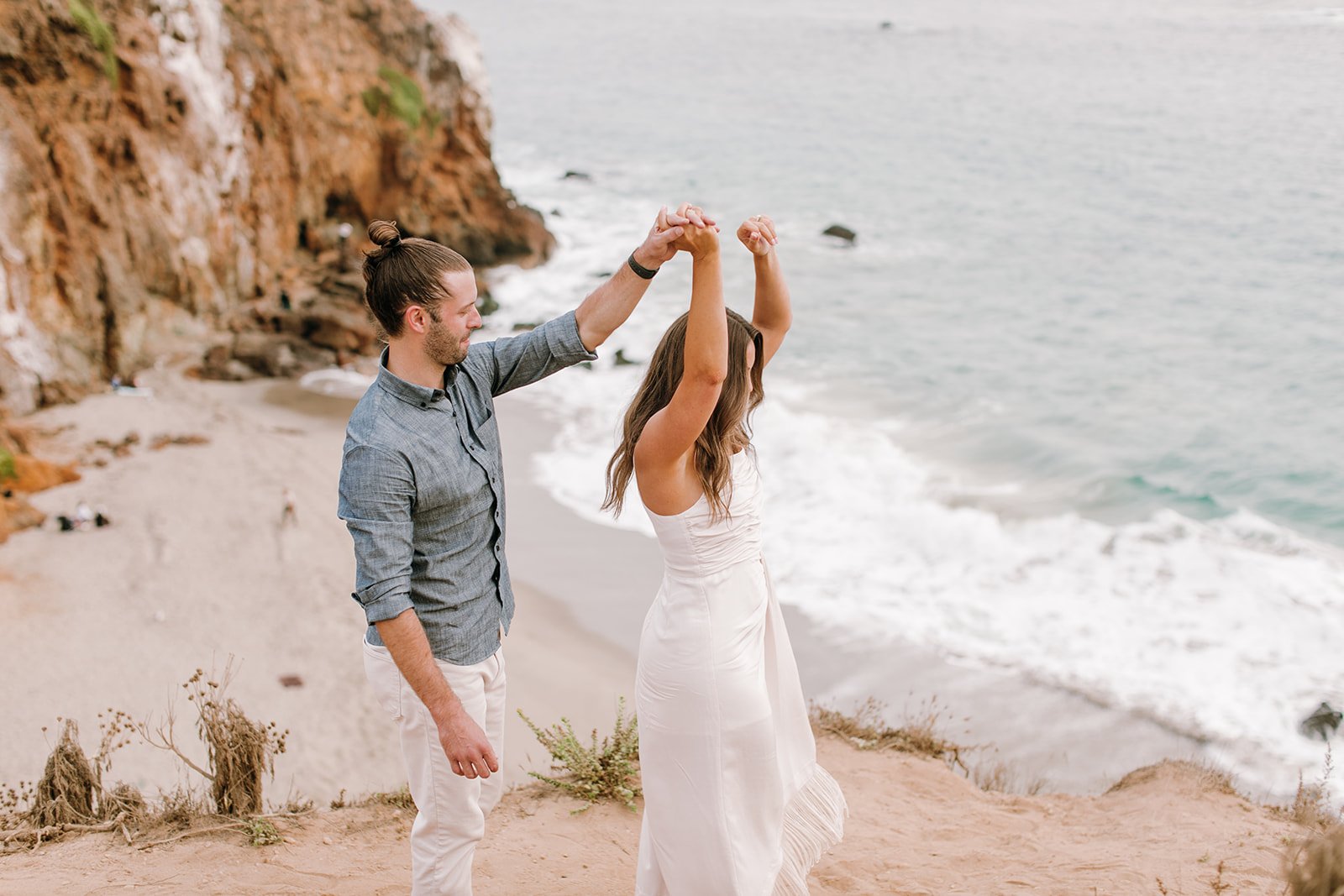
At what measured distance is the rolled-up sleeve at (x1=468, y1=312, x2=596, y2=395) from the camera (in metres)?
3.40

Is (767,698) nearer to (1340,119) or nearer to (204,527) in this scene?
(204,527)

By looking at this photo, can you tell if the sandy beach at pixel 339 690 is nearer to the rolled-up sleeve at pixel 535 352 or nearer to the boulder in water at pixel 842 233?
the rolled-up sleeve at pixel 535 352

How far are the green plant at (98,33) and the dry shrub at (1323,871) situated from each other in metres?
15.0

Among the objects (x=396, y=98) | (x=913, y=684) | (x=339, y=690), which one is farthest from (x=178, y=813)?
(x=396, y=98)

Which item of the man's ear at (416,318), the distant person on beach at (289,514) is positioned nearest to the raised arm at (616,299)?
the man's ear at (416,318)

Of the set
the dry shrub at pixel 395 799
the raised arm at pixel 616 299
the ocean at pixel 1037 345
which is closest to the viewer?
the raised arm at pixel 616 299

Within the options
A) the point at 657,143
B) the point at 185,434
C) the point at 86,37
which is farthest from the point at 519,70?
the point at 185,434

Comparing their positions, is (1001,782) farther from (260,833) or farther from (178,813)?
(178,813)

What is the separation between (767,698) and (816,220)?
24.2 m

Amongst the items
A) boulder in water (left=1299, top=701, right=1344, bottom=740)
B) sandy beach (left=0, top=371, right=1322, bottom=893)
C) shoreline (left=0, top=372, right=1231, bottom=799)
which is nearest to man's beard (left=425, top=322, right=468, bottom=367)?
sandy beach (left=0, top=371, right=1322, bottom=893)

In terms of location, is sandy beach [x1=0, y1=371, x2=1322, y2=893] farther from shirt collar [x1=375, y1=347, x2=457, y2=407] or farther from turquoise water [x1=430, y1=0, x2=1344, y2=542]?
turquoise water [x1=430, y1=0, x2=1344, y2=542]

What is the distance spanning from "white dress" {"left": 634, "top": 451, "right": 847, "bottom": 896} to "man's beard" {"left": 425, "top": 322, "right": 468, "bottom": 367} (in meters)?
0.76

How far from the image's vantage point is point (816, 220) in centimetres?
2620

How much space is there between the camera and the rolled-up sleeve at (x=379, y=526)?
281 centimetres
